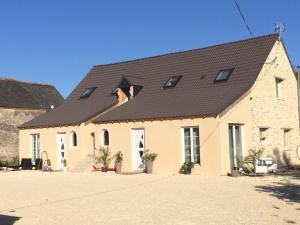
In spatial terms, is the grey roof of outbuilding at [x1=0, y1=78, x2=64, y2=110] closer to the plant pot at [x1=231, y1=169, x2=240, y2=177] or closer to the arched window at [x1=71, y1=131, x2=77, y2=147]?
the arched window at [x1=71, y1=131, x2=77, y2=147]

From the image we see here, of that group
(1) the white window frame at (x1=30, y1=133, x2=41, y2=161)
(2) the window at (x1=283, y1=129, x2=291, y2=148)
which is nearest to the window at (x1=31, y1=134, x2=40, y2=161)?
(1) the white window frame at (x1=30, y1=133, x2=41, y2=161)

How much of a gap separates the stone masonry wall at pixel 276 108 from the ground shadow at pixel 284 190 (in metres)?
7.16

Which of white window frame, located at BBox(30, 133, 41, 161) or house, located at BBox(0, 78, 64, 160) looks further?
house, located at BBox(0, 78, 64, 160)

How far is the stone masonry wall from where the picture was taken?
23.8m

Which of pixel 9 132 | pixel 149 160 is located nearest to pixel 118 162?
pixel 149 160

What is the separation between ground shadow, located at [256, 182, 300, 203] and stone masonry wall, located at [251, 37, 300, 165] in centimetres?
716

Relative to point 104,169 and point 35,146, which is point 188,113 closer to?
point 104,169

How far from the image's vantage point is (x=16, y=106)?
1507 inches

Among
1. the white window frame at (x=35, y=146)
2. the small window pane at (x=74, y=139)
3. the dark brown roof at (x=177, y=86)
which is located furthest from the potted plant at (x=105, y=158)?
the white window frame at (x=35, y=146)

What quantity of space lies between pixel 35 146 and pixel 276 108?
14.4m

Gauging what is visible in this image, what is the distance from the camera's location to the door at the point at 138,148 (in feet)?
79.5

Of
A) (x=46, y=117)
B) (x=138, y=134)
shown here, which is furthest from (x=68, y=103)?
(x=138, y=134)

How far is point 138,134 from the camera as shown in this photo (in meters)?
24.3

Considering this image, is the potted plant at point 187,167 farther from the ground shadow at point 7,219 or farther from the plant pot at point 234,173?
the ground shadow at point 7,219
